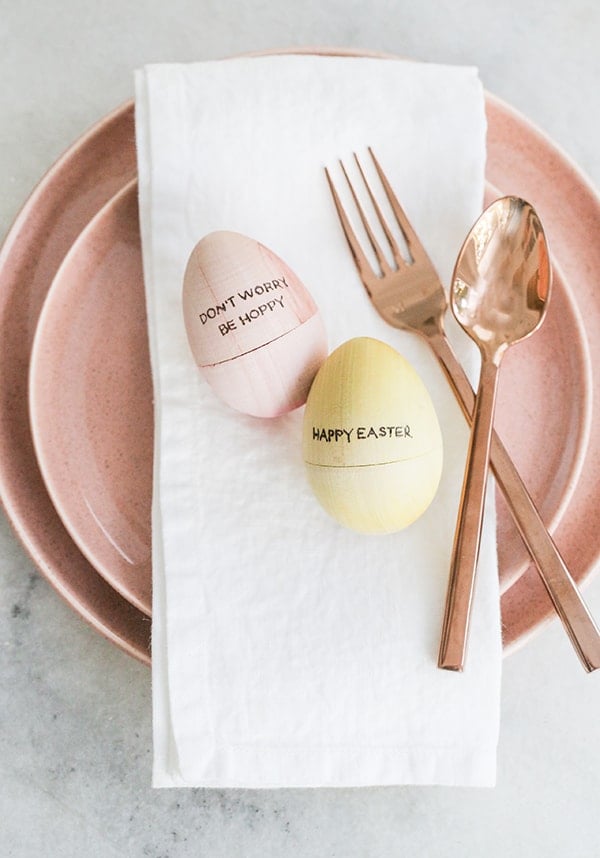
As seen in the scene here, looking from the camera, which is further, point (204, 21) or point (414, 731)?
point (204, 21)

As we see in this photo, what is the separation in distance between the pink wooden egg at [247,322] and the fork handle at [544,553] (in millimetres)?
97

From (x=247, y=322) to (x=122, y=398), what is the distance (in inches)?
4.2

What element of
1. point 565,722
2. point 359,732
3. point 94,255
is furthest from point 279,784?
point 94,255

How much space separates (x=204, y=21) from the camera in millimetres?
569

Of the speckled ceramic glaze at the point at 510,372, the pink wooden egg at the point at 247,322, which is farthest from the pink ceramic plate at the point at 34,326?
the pink wooden egg at the point at 247,322

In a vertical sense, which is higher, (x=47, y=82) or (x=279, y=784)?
(x=47, y=82)

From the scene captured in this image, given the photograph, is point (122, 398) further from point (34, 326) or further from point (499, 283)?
point (499, 283)

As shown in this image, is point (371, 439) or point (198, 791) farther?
point (198, 791)

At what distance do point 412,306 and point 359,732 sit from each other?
23cm

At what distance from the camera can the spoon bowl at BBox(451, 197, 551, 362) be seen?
47cm

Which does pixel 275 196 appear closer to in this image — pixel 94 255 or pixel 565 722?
pixel 94 255

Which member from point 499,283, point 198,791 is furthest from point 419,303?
point 198,791

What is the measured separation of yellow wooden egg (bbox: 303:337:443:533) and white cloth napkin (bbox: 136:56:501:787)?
37mm

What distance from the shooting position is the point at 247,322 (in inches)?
16.3
